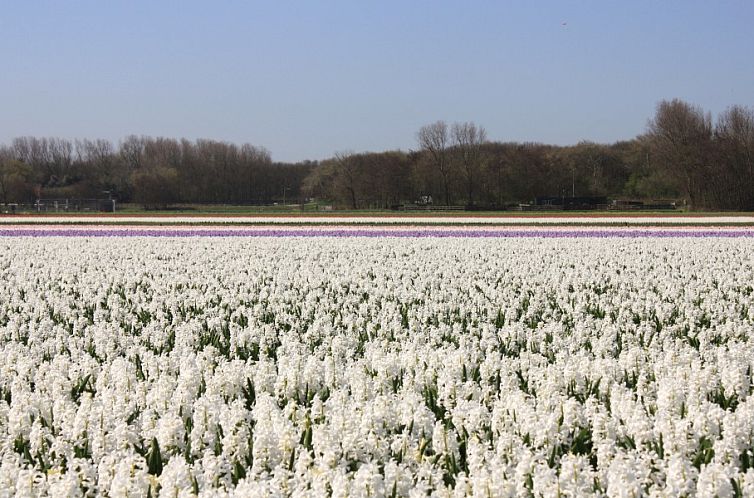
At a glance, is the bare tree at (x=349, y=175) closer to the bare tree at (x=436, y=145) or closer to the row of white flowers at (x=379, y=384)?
the bare tree at (x=436, y=145)

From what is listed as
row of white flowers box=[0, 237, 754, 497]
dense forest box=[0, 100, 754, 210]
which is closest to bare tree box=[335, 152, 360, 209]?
dense forest box=[0, 100, 754, 210]

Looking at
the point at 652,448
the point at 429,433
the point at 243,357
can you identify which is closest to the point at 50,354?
the point at 243,357

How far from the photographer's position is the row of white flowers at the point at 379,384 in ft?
13.6

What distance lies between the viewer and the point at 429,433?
17.0ft

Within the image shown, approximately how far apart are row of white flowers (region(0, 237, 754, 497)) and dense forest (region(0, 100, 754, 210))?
48.5m

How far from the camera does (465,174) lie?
78.2m

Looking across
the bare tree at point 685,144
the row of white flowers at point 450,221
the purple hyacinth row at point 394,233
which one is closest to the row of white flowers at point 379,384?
the purple hyacinth row at point 394,233

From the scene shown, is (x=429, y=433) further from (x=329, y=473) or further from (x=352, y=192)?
(x=352, y=192)

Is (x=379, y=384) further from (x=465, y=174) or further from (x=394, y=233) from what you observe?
(x=465, y=174)

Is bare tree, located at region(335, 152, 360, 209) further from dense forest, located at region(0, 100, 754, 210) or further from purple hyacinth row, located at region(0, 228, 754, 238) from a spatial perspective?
purple hyacinth row, located at region(0, 228, 754, 238)

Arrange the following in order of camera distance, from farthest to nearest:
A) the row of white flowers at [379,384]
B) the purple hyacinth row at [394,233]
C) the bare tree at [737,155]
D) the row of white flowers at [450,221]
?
1. the bare tree at [737,155]
2. the row of white flowers at [450,221]
3. the purple hyacinth row at [394,233]
4. the row of white flowers at [379,384]

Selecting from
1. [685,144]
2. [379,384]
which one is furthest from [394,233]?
[685,144]

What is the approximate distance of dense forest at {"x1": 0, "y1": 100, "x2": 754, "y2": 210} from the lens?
200ft

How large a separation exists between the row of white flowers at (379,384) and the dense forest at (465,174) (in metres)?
48.5
